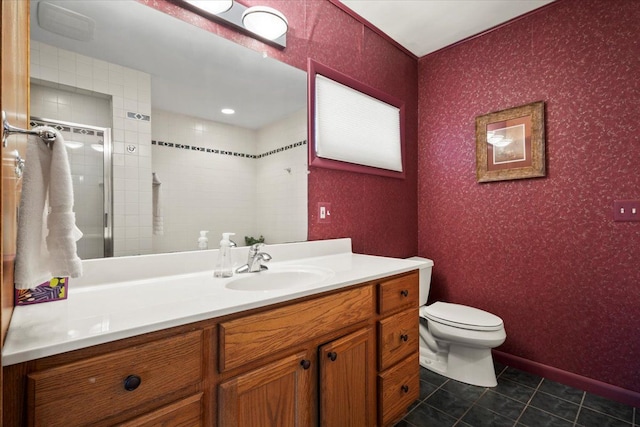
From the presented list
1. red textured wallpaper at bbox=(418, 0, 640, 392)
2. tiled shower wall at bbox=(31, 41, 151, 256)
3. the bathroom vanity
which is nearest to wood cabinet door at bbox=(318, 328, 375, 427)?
the bathroom vanity

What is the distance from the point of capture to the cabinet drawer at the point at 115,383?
577 mm

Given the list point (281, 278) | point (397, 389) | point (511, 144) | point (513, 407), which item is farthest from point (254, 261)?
point (511, 144)

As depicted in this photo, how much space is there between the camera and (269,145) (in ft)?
5.05

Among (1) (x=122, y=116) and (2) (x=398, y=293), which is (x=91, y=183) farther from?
(2) (x=398, y=293)

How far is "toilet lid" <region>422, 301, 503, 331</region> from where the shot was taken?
1748mm

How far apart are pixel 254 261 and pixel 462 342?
1.36 metres

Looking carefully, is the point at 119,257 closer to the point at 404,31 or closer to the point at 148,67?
the point at 148,67

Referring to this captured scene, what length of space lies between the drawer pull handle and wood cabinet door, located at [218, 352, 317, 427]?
22 centimetres

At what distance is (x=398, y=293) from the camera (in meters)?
1.39

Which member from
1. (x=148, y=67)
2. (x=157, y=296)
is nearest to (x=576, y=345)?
(x=157, y=296)

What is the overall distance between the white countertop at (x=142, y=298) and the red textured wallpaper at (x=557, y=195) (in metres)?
1.07

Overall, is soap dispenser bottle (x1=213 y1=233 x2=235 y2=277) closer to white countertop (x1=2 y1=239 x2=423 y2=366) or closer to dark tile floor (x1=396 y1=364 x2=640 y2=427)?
white countertop (x1=2 y1=239 x2=423 y2=366)

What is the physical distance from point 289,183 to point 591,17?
6.72 feet

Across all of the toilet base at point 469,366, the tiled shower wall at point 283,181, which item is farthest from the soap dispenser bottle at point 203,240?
the toilet base at point 469,366
